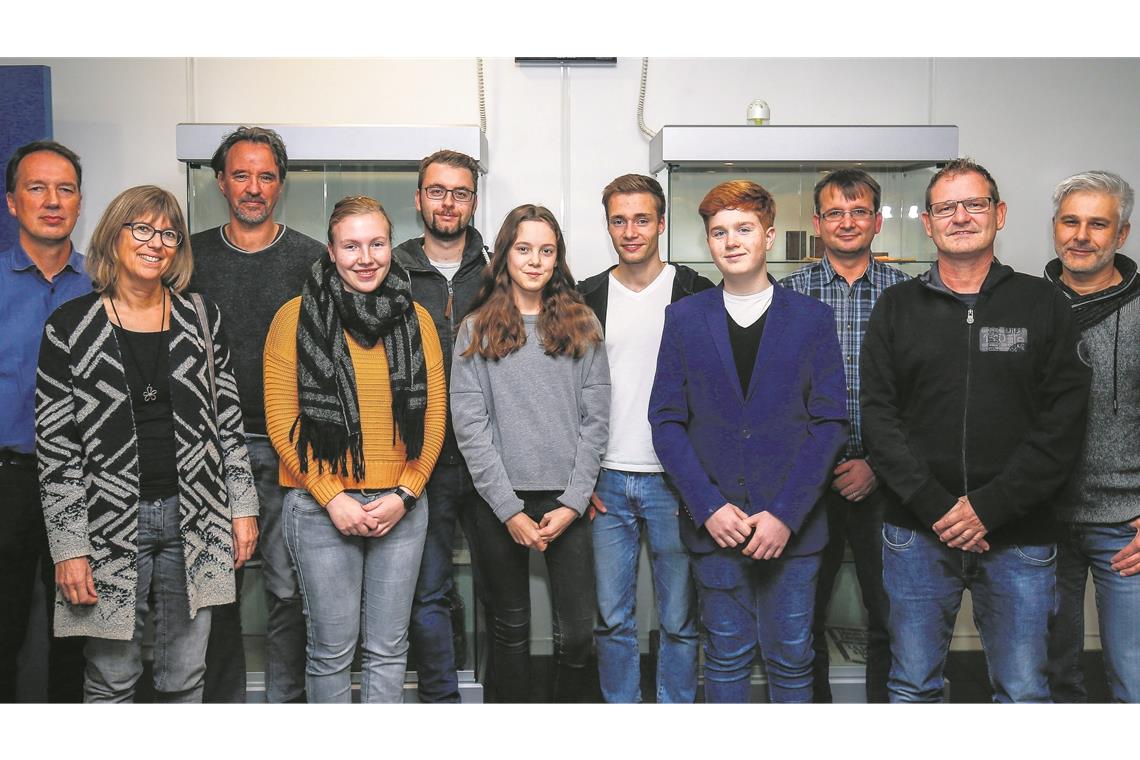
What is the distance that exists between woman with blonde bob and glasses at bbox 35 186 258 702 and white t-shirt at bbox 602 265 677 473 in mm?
1282

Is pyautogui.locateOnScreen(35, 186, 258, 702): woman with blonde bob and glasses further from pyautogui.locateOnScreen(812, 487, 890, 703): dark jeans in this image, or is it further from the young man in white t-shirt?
pyautogui.locateOnScreen(812, 487, 890, 703): dark jeans

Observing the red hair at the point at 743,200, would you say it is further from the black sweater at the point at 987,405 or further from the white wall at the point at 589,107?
the white wall at the point at 589,107

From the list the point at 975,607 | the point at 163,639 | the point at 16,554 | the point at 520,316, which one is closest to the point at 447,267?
the point at 520,316

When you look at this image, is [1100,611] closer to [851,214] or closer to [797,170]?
[851,214]

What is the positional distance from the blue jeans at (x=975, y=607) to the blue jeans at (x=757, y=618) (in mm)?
281

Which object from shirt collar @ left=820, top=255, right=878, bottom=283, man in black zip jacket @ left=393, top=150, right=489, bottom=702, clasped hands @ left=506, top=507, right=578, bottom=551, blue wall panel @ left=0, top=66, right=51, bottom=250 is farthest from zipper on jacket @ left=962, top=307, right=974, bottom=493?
blue wall panel @ left=0, top=66, right=51, bottom=250

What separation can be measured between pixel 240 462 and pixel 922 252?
2.83m

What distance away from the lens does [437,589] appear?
3.20 m

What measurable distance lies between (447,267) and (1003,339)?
6.17 feet

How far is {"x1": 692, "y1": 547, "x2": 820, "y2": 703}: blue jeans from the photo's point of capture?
283 cm

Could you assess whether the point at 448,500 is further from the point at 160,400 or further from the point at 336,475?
the point at 160,400

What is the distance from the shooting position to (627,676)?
3.07m
